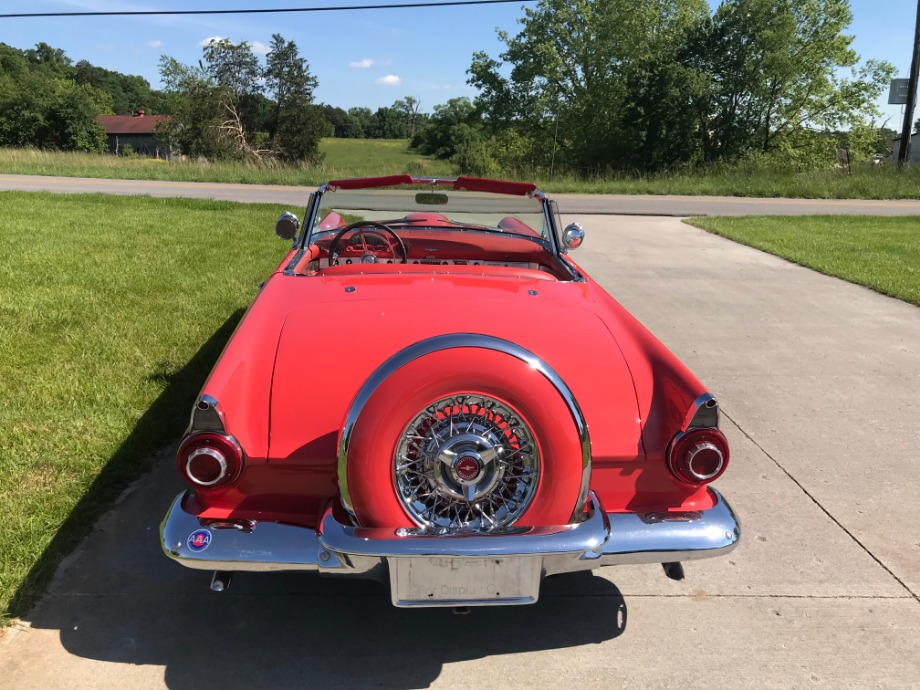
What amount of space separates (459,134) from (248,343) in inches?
1944

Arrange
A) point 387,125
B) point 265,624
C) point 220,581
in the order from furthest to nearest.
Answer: point 387,125 → point 265,624 → point 220,581

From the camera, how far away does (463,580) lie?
180 centimetres

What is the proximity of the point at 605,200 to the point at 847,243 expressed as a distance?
300 inches

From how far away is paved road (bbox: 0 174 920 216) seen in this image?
1545 centimetres

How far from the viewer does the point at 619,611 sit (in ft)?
7.89

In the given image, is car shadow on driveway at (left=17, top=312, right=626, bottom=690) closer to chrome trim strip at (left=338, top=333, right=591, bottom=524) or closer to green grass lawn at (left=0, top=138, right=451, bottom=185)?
chrome trim strip at (left=338, top=333, right=591, bottom=524)

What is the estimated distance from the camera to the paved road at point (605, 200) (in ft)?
50.7

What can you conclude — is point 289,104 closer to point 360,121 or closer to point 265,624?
point 265,624

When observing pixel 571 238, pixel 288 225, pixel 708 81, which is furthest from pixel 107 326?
pixel 708 81

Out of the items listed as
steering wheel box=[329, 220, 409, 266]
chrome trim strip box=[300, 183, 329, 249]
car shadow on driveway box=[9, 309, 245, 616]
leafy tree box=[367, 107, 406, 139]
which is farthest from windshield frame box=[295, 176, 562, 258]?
leafy tree box=[367, 107, 406, 139]

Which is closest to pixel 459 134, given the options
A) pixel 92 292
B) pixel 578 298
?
pixel 92 292

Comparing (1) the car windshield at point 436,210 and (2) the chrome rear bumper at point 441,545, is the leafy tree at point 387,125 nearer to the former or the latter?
(1) the car windshield at point 436,210

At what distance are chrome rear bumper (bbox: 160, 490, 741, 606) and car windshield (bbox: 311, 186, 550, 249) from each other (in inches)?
84.6

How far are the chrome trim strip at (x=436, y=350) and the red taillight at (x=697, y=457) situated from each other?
386 millimetres
